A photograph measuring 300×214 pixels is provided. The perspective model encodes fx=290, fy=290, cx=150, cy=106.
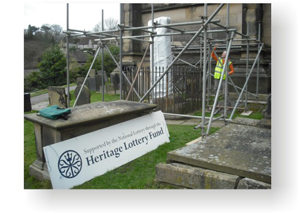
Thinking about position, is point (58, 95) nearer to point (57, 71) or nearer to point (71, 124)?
point (57, 71)

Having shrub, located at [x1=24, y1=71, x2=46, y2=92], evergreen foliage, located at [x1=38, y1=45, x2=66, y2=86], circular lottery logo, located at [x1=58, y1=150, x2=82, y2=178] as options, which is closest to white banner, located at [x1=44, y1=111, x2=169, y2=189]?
circular lottery logo, located at [x1=58, y1=150, x2=82, y2=178]

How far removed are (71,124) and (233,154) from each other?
2184 millimetres

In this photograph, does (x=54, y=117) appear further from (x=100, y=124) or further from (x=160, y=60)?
(x=160, y=60)

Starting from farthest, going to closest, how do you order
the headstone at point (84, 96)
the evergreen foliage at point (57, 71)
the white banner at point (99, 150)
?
1. the headstone at point (84, 96)
2. the evergreen foliage at point (57, 71)
3. the white banner at point (99, 150)

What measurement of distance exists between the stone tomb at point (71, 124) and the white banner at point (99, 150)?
0.15 metres

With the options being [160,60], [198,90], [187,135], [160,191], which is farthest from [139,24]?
[160,191]

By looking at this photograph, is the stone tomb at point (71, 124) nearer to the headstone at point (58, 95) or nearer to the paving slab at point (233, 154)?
the paving slab at point (233, 154)

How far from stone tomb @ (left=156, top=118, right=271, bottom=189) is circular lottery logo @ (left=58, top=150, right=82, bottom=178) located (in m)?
1.05

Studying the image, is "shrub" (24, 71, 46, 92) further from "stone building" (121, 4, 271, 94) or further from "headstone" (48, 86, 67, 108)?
"stone building" (121, 4, 271, 94)

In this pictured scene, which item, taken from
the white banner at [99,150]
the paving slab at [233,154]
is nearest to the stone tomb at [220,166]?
the paving slab at [233,154]

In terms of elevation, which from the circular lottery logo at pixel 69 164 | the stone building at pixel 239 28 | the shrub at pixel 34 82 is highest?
the stone building at pixel 239 28

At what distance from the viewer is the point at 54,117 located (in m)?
3.92

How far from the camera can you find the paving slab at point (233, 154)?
3348 millimetres

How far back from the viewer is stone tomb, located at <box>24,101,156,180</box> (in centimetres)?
384
